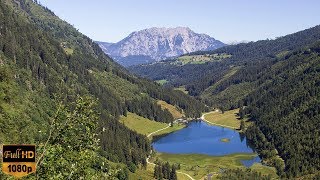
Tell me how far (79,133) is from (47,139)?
247 cm

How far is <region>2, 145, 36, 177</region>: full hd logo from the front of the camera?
2508 cm

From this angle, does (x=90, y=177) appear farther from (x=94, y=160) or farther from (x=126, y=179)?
(x=126, y=179)

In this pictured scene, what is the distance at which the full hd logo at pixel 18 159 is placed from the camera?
25.1m

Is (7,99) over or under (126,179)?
over

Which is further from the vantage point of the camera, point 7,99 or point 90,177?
point 7,99

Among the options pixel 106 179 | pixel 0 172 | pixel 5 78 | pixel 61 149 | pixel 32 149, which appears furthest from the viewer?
pixel 5 78

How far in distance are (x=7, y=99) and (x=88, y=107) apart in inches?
6674

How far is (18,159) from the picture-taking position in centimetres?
2527

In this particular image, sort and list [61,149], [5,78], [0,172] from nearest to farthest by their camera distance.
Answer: [0,172], [61,149], [5,78]

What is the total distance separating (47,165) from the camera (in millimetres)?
30453

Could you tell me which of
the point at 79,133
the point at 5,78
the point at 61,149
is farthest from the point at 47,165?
the point at 5,78

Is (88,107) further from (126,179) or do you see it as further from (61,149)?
(126,179)

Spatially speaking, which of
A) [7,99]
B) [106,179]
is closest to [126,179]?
[7,99]

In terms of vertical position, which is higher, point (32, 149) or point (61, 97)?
point (61, 97)
